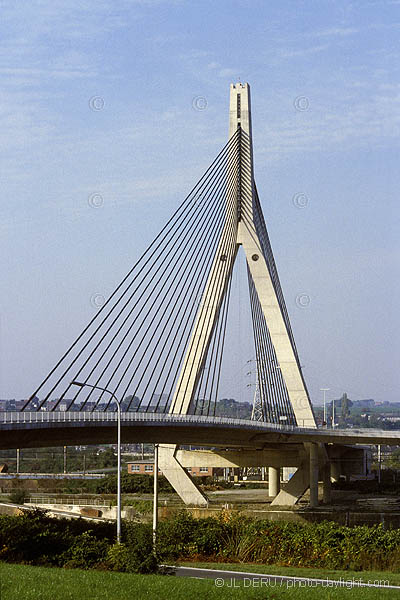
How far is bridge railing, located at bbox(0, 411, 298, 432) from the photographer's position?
33375mm

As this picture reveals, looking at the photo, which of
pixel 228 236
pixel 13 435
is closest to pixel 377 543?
pixel 13 435

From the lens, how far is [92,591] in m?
18.1

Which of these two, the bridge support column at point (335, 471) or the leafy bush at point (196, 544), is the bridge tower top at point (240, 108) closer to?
the leafy bush at point (196, 544)

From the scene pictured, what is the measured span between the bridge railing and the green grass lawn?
12.7 m

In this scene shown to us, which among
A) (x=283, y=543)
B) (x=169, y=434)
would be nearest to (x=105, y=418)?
(x=169, y=434)

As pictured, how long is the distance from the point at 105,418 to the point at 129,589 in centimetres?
2074

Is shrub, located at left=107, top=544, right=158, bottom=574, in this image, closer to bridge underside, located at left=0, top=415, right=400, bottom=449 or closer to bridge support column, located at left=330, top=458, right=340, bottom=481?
bridge underside, located at left=0, top=415, right=400, bottom=449

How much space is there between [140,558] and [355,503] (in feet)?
151

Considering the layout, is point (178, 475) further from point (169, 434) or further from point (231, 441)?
point (169, 434)

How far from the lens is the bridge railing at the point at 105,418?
3338cm

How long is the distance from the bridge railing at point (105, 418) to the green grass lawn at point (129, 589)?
41.8 ft

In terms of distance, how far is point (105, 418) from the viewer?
3919 cm

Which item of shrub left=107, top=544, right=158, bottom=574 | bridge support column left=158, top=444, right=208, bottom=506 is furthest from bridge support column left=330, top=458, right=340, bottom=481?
shrub left=107, top=544, right=158, bottom=574

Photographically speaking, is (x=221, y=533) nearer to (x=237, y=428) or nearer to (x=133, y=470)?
(x=237, y=428)
